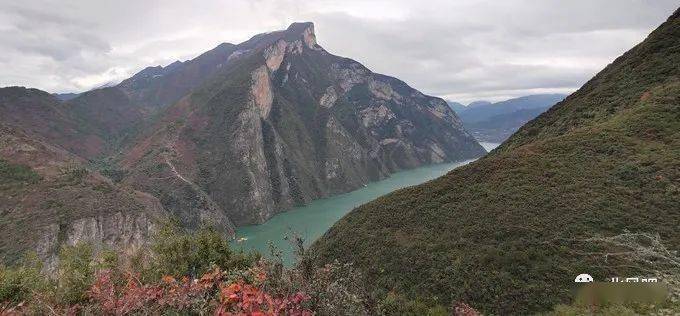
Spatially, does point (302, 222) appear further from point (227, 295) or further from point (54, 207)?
point (227, 295)

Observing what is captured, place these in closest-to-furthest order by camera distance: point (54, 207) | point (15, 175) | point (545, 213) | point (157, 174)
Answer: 1. point (545, 213)
2. point (54, 207)
3. point (15, 175)
4. point (157, 174)

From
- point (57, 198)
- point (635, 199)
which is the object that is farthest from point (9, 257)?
point (635, 199)

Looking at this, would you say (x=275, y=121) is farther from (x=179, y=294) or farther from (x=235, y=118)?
(x=179, y=294)

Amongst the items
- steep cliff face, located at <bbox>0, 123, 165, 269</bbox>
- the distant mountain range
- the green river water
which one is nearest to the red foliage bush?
the distant mountain range

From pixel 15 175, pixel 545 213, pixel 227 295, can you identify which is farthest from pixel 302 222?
pixel 227 295

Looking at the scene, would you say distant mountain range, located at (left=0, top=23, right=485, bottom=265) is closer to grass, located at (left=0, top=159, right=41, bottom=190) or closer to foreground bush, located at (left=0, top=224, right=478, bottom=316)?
grass, located at (left=0, top=159, right=41, bottom=190)
